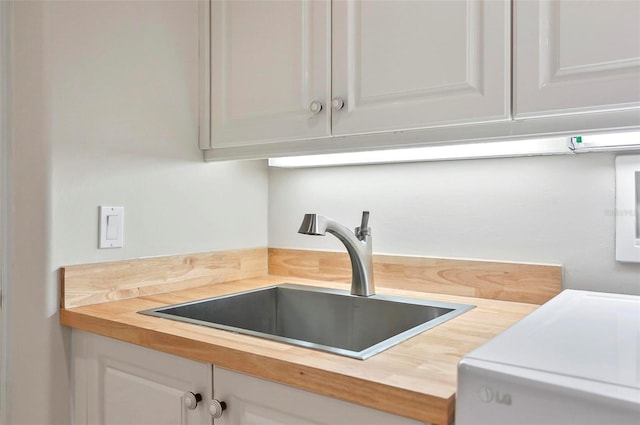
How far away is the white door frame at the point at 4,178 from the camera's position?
1216 mm

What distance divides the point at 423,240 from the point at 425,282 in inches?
4.9

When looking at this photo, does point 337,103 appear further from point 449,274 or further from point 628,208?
point 628,208

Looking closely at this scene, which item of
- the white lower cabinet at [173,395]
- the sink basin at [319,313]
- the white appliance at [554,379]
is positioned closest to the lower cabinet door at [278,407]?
the white lower cabinet at [173,395]

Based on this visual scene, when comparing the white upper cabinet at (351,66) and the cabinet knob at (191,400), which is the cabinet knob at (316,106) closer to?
the white upper cabinet at (351,66)

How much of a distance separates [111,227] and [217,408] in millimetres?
627

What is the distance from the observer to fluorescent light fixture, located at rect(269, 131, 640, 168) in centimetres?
106

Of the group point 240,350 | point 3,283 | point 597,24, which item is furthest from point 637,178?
point 3,283

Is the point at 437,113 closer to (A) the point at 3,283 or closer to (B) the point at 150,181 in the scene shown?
(B) the point at 150,181

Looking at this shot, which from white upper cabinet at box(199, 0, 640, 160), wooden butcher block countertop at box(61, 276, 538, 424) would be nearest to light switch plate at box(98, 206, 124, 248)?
wooden butcher block countertop at box(61, 276, 538, 424)

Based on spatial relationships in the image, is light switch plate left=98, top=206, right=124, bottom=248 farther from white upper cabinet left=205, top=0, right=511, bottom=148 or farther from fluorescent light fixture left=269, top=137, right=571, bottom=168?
fluorescent light fixture left=269, top=137, right=571, bottom=168

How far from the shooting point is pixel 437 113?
1035 mm

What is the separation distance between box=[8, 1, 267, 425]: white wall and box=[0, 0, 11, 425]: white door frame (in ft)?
0.07

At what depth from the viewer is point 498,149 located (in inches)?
46.9

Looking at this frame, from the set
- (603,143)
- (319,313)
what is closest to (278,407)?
(319,313)
